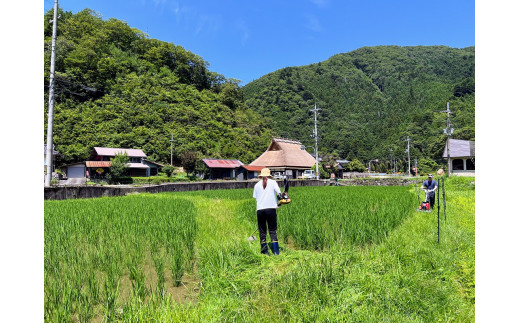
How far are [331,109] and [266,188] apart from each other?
60.7 meters

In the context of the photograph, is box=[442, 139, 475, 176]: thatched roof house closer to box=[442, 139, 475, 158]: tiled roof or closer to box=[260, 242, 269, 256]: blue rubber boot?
box=[442, 139, 475, 158]: tiled roof

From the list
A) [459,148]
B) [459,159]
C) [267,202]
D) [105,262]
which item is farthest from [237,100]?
[105,262]

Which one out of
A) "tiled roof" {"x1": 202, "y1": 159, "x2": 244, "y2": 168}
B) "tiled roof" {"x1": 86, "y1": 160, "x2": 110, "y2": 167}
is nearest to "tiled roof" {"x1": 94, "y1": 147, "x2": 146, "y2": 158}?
"tiled roof" {"x1": 86, "y1": 160, "x2": 110, "y2": 167}

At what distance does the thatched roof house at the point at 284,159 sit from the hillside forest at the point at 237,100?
20.6 feet

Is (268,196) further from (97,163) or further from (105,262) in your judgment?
(97,163)

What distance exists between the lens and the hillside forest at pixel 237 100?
459 inches

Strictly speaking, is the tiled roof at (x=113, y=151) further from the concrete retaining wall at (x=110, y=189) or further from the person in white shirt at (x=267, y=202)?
the person in white shirt at (x=267, y=202)

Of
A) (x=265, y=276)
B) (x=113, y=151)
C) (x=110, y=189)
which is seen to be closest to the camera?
(x=265, y=276)

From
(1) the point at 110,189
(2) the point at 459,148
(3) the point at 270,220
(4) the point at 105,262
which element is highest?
(2) the point at 459,148

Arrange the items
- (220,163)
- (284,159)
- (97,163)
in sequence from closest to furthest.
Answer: (97,163) < (284,159) < (220,163)

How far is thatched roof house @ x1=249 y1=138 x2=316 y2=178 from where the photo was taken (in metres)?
25.6

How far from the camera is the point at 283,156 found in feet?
84.4

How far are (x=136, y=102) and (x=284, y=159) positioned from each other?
802 inches
